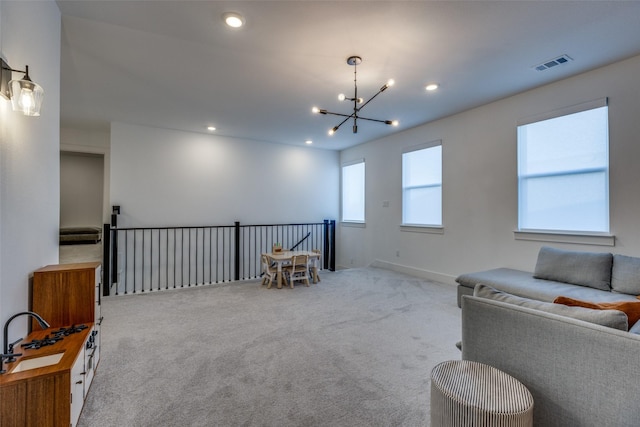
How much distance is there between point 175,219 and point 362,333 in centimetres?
436

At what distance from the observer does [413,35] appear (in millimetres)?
2588

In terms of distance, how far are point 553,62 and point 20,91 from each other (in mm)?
4463

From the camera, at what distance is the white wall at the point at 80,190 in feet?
25.4

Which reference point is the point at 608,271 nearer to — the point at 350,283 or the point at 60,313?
the point at 350,283

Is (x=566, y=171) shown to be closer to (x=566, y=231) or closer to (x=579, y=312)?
(x=566, y=231)

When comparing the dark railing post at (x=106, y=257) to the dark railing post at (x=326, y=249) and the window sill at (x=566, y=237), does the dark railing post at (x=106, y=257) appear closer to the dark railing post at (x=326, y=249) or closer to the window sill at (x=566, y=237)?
the dark railing post at (x=326, y=249)

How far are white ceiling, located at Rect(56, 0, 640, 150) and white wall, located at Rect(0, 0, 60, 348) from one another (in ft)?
1.64

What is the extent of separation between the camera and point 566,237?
3533 mm

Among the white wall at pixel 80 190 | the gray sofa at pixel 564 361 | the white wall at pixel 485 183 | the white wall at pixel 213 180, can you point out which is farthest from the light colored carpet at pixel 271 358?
the white wall at pixel 80 190

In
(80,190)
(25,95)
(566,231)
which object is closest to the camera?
(25,95)

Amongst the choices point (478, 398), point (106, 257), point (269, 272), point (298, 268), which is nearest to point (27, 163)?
point (478, 398)

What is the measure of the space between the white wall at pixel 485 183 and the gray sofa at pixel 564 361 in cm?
282

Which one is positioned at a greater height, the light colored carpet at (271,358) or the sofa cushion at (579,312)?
the sofa cushion at (579,312)

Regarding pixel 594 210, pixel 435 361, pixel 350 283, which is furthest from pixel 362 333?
pixel 594 210
